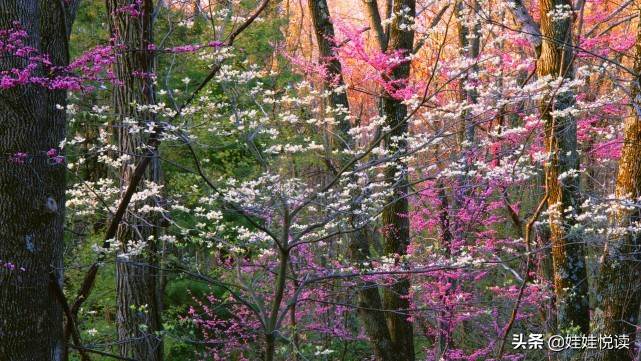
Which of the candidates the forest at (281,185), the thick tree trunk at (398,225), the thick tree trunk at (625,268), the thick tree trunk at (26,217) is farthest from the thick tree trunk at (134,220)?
the thick tree trunk at (625,268)

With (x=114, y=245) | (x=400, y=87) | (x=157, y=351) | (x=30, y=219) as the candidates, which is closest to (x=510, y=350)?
(x=400, y=87)

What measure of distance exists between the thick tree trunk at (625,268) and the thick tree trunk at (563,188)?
39 cm

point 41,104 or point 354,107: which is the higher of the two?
point 354,107

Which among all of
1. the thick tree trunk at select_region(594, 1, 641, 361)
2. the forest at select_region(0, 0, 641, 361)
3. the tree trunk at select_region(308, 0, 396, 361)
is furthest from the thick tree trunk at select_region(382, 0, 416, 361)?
the thick tree trunk at select_region(594, 1, 641, 361)

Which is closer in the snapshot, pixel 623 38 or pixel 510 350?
pixel 623 38

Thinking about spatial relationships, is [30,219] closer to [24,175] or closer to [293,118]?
[24,175]

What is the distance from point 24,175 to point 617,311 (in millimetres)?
4980

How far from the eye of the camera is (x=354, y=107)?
20.0m

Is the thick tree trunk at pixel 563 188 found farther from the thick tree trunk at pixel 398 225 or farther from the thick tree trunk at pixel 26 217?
the thick tree trunk at pixel 26 217

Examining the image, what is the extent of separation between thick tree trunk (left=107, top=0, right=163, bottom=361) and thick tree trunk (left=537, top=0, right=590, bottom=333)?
3639 millimetres

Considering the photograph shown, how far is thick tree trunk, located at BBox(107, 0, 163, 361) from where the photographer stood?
5066 millimetres

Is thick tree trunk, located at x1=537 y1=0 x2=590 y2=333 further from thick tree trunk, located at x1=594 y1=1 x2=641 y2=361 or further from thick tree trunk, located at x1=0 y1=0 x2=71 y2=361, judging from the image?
thick tree trunk, located at x1=0 y1=0 x2=71 y2=361

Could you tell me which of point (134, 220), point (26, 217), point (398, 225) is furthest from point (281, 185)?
point (398, 225)

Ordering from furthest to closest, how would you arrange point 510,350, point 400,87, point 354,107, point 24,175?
point 354,107
point 510,350
point 400,87
point 24,175
